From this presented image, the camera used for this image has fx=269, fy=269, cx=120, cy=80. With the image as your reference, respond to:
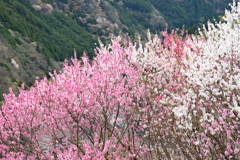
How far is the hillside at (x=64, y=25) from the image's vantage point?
5075 centimetres

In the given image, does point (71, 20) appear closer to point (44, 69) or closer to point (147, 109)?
point (44, 69)

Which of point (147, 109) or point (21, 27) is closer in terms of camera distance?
point (147, 109)

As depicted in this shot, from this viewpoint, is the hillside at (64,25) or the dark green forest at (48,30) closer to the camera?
the hillside at (64,25)

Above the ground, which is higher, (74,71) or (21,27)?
(21,27)

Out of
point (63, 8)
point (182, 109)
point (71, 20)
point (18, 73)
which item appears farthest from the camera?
point (63, 8)

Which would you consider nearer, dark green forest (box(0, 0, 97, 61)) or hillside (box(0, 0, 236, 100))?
hillside (box(0, 0, 236, 100))

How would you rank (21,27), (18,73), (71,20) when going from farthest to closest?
(71,20)
(21,27)
(18,73)

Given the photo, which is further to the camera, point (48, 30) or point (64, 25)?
point (64, 25)

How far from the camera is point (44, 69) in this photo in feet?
182

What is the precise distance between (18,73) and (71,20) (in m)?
68.2

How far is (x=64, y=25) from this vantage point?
10269 centimetres

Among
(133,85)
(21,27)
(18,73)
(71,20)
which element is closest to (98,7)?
(71,20)

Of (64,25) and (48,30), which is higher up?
(64,25)

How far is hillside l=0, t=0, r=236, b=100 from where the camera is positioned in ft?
167
